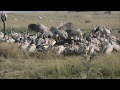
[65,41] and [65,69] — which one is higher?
[65,41]

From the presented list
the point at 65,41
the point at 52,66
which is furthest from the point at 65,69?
the point at 65,41

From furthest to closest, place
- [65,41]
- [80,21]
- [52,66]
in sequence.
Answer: [80,21] → [65,41] → [52,66]

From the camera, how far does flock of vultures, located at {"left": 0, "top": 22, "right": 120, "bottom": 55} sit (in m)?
10.4

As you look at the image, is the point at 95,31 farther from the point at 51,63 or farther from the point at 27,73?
the point at 27,73

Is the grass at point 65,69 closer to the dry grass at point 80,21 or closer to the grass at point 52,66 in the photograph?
the grass at point 52,66

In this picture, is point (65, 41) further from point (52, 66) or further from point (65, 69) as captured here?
point (65, 69)

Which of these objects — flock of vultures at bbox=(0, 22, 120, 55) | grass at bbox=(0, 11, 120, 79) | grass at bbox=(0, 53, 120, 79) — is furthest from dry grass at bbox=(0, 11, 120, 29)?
grass at bbox=(0, 53, 120, 79)

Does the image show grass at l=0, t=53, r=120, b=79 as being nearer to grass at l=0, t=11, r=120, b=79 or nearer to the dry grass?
grass at l=0, t=11, r=120, b=79

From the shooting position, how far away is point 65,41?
1120 centimetres

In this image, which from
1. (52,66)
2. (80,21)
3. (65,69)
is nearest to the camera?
(65,69)

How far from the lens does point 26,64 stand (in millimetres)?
9641

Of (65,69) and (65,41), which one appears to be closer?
(65,69)
